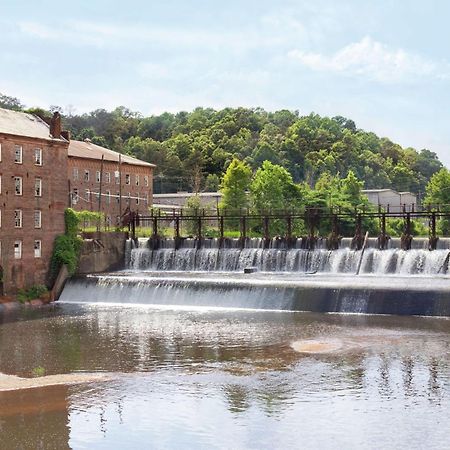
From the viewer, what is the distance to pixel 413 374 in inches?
818

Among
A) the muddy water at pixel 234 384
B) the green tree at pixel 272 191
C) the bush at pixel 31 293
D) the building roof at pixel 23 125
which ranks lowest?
the muddy water at pixel 234 384

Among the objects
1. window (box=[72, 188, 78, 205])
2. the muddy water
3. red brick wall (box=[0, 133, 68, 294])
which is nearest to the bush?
red brick wall (box=[0, 133, 68, 294])

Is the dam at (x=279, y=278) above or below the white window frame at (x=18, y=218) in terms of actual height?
below

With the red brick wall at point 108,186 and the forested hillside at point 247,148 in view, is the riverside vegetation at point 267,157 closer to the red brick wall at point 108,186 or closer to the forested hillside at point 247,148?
the forested hillside at point 247,148

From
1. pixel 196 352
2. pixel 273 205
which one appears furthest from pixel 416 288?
pixel 273 205

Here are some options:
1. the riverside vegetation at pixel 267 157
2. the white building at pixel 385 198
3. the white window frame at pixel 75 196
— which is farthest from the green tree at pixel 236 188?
the white building at pixel 385 198

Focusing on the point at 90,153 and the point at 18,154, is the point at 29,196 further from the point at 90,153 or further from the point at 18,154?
the point at 90,153

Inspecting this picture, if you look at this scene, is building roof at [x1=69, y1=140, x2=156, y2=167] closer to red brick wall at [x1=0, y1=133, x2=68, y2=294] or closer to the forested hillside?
red brick wall at [x1=0, y1=133, x2=68, y2=294]

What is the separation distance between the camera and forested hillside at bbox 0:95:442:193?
108312mm

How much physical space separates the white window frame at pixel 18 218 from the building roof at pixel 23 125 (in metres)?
4.18

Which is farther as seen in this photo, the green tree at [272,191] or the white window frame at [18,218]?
the green tree at [272,191]

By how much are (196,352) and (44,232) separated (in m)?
20.7

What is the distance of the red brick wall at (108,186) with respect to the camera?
214 ft

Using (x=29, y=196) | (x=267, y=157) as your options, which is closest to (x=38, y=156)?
(x=29, y=196)
